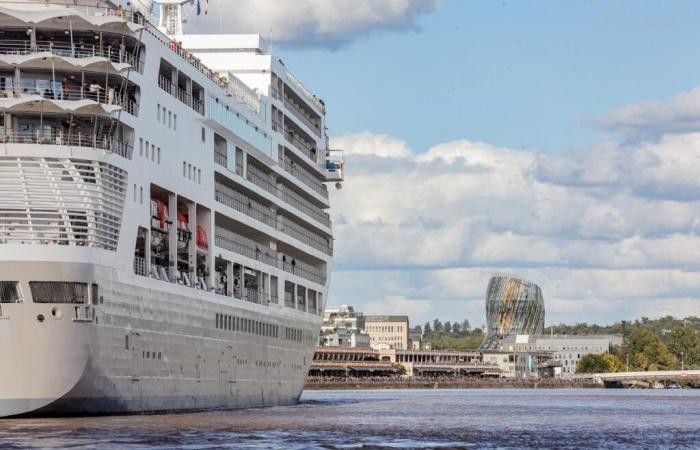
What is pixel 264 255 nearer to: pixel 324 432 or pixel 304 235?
pixel 304 235

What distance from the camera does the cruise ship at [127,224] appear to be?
57.5m

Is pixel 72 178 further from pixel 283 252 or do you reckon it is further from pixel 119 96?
pixel 283 252

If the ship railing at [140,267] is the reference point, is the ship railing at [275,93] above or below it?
above

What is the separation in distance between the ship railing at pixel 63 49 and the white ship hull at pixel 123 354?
10.3m

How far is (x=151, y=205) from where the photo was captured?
6694cm

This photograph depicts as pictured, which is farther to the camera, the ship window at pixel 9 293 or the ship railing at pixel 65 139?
the ship railing at pixel 65 139

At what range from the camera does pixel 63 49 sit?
6319 cm

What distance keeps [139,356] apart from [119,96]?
11.9 meters

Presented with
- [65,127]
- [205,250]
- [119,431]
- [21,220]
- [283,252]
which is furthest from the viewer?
[283,252]

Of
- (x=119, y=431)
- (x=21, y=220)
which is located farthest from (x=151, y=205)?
(x=119, y=431)

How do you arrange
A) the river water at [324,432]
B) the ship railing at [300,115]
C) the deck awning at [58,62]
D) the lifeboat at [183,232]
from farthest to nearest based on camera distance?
the ship railing at [300,115]
the lifeboat at [183,232]
the deck awning at [58,62]
the river water at [324,432]

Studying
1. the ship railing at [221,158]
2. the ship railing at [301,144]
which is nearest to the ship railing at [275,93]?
the ship railing at [301,144]

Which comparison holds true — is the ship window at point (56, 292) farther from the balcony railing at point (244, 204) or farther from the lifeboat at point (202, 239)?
the balcony railing at point (244, 204)

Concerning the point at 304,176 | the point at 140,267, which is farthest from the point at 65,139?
the point at 304,176
